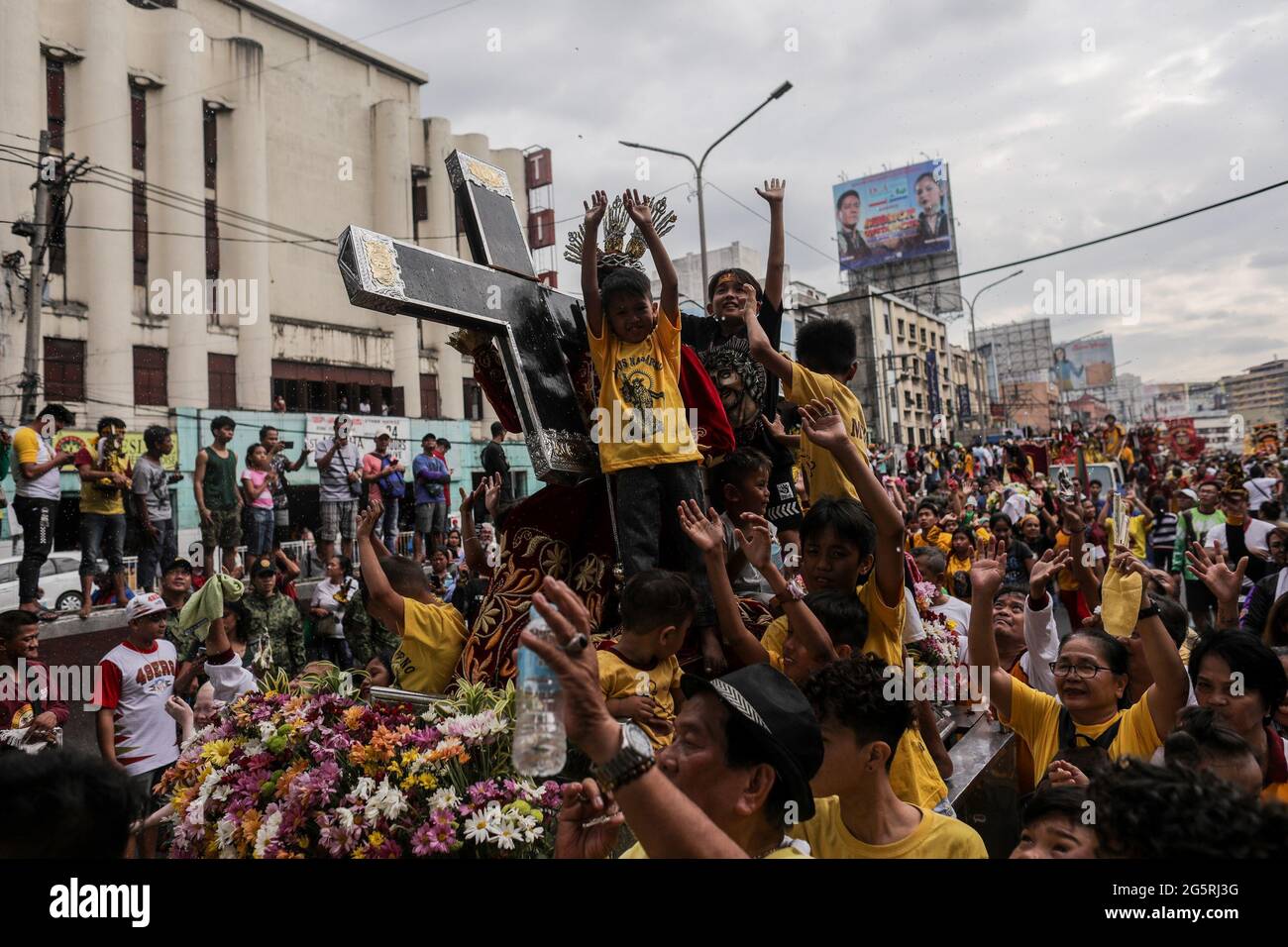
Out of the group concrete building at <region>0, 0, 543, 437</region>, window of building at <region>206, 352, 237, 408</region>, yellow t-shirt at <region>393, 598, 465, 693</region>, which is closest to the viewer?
yellow t-shirt at <region>393, 598, 465, 693</region>

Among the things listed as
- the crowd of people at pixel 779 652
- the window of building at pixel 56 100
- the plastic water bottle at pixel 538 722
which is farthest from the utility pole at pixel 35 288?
the plastic water bottle at pixel 538 722

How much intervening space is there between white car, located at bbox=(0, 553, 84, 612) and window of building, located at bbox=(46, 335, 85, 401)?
13.2 metres

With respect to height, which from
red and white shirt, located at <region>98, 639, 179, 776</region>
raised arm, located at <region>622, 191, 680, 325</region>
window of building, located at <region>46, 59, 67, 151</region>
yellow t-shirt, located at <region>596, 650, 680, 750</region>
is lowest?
red and white shirt, located at <region>98, 639, 179, 776</region>

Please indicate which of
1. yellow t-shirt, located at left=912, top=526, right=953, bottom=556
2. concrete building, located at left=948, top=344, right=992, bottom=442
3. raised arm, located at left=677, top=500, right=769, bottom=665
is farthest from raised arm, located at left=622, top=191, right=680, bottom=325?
concrete building, located at left=948, top=344, right=992, bottom=442

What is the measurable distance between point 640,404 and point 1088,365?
381 feet

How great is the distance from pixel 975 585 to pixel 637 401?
1609mm

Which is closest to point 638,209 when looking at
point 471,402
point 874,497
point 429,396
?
point 874,497

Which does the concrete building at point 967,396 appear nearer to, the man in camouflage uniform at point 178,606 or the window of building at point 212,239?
the window of building at point 212,239

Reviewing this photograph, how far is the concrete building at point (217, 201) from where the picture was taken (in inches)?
947

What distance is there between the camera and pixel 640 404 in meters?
3.75

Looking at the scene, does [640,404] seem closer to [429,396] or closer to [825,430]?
[825,430]

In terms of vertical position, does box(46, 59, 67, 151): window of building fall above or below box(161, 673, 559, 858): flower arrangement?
above

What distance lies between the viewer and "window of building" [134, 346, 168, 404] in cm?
2627

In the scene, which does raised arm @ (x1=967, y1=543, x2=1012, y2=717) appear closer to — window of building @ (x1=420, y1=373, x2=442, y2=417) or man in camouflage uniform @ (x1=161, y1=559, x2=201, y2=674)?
man in camouflage uniform @ (x1=161, y1=559, x2=201, y2=674)
